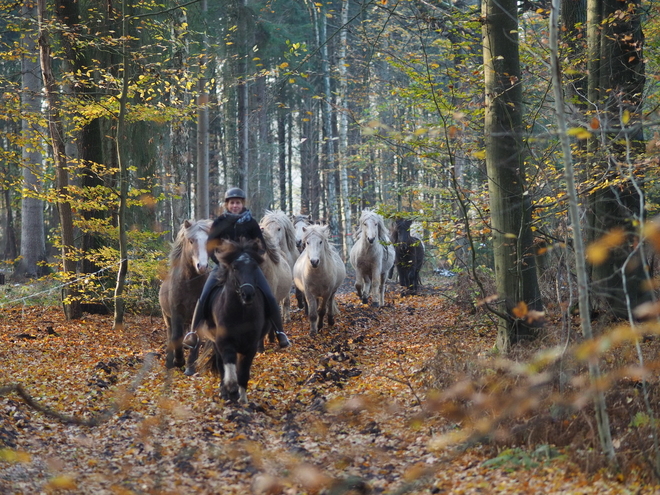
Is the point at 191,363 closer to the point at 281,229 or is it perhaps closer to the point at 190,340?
the point at 190,340

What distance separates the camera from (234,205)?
28.9ft

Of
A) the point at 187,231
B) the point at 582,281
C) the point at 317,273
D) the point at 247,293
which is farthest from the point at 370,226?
the point at 582,281

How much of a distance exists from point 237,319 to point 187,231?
2090mm

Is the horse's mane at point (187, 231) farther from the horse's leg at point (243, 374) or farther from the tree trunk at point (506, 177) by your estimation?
the tree trunk at point (506, 177)

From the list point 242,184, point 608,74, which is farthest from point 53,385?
point 242,184

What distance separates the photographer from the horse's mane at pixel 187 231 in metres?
9.02

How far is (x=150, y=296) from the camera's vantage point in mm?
15133

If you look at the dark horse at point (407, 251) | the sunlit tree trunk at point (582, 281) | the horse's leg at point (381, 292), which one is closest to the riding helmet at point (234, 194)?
the sunlit tree trunk at point (582, 281)

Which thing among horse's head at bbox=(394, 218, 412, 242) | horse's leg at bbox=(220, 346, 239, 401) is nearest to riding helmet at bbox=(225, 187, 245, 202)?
horse's leg at bbox=(220, 346, 239, 401)

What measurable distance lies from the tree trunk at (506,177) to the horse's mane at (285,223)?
698 centimetres

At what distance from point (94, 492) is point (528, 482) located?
339 centimetres

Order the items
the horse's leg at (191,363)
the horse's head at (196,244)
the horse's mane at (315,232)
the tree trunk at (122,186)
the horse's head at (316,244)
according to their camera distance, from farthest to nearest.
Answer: the horse's mane at (315,232) → the horse's head at (316,244) → the tree trunk at (122,186) → the horse's leg at (191,363) → the horse's head at (196,244)

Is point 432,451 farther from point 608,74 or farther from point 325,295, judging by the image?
point 325,295

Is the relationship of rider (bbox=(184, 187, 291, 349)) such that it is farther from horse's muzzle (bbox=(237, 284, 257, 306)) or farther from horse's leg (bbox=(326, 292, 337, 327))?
horse's leg (bbox=(326, 292, 337, 327))
